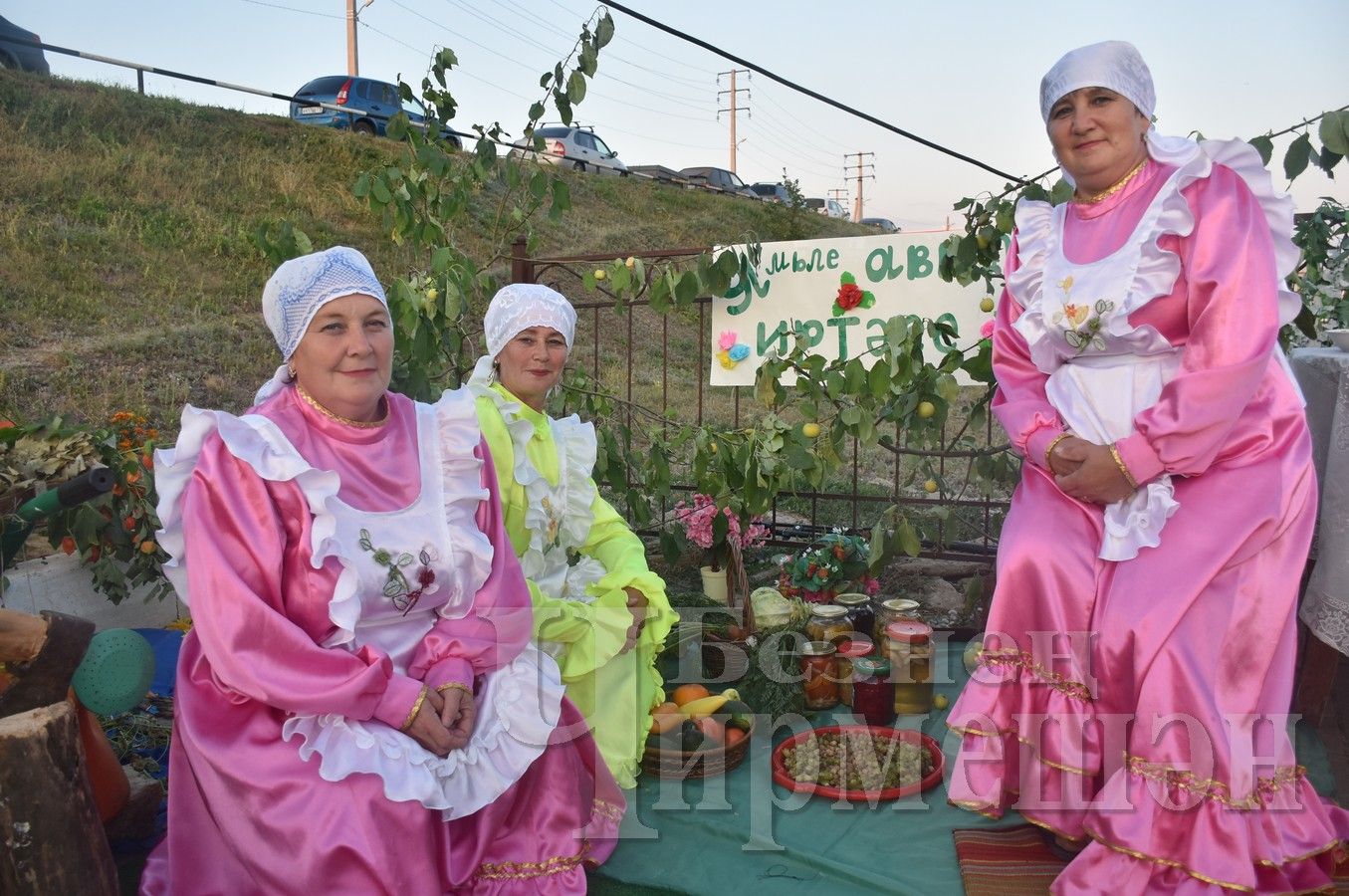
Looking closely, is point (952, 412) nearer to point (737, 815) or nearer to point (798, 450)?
point (798, 450)

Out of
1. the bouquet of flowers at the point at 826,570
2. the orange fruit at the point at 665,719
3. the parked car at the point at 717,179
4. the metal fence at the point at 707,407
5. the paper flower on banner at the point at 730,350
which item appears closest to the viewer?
the orange fruit at the point at 665,719

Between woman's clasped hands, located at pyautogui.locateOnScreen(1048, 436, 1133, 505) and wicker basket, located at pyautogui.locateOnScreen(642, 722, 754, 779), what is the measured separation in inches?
52.1

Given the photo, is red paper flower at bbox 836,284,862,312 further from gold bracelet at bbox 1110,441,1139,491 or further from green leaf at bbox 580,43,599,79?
gold bracelet at bbox 1110,441,1139,491

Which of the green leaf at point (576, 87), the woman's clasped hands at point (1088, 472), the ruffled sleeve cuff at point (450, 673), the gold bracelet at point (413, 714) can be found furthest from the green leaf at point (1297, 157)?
the gold bracelet at point (413, 714)

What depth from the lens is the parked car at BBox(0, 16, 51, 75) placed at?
14.0 m

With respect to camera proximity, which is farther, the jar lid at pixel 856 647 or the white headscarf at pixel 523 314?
the jar lid at pixel 856 647

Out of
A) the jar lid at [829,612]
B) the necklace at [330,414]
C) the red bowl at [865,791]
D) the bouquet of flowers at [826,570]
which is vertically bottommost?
the red bowl at [865,791]

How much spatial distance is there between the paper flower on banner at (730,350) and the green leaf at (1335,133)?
92.4 inches

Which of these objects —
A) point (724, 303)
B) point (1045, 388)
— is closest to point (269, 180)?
point (724, 303)

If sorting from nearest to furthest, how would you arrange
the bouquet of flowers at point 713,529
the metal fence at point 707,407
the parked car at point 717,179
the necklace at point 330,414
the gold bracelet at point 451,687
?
the gold bracelet at point 451,687 < the necklace at point 330,414 < the bouquet of flowers at point 713,529 < the metal fence at point 707,407 < the parked car at point 717,179

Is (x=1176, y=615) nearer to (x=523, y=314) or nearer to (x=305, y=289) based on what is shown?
(x=523, y=314)

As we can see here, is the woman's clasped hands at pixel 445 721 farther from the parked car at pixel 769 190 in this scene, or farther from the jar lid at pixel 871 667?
the parked car at pixel 769 190

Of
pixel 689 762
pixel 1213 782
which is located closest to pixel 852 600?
pixel 689 762

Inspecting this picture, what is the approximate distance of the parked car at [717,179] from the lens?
28.9 metres
